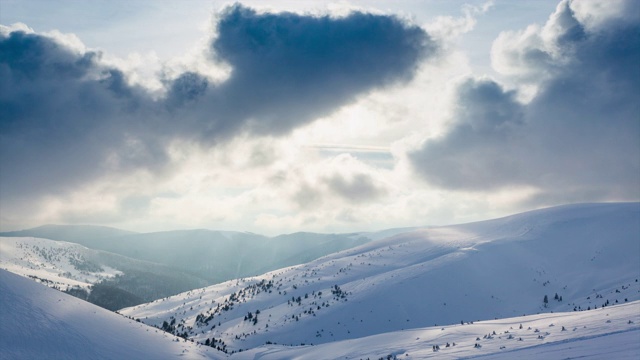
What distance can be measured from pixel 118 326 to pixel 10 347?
1267 cm

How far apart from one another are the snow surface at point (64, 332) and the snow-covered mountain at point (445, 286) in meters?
32.1

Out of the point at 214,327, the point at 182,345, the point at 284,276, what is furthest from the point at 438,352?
the point at 284,276

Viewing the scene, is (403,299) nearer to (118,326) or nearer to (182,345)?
(182,345)

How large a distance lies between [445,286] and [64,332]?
84.1 m

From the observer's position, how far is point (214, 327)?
10344 centimetres

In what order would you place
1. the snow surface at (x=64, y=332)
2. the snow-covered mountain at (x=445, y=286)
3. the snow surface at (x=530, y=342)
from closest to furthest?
the snow surface at (x=530, y=342) → the snow surface at (x=64, y=332) → the snow-covered mountain at (x=445, y=286)

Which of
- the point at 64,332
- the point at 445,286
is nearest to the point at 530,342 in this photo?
the point at 64,332

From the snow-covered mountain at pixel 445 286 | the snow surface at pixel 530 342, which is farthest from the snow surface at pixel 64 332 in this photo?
the snow-covered mountain at pixel 445 286

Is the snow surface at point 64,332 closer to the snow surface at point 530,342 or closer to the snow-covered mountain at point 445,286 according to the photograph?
the snow surface at point 530,342

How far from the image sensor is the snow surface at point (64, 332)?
2903 cm

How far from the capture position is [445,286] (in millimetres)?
97750

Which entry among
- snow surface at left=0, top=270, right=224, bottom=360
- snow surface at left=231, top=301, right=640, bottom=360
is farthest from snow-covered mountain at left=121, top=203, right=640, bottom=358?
snow surface at left=231, top=301, right=640, bottom=360

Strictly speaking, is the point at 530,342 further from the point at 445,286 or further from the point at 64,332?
the point at 445,286

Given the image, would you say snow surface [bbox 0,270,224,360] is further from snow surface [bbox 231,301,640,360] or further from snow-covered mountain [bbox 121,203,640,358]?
snow-covered mountain [bbox 121,203,640,358]
